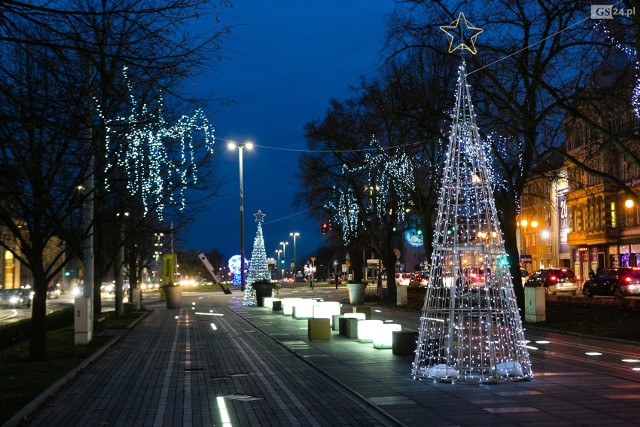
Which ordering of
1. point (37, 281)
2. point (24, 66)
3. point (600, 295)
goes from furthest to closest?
point (600, 295)
point (37, 281)
point (24, 66)

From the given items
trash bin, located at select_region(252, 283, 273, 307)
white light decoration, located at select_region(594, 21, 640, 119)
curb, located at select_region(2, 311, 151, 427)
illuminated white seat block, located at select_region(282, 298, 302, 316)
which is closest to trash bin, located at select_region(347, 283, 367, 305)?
trash bin, located at select_region(252, 283, 273, 307)

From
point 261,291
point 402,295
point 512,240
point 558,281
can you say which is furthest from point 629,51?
point 558,281

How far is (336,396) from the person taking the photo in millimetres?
12656

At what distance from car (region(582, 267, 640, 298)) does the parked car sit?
505cm

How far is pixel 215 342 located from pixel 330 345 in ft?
12.7

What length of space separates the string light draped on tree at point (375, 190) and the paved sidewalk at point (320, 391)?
20565 millimetres

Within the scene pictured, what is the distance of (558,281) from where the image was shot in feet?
173

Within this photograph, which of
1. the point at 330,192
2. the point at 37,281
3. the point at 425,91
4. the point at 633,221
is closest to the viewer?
the point at 37,281

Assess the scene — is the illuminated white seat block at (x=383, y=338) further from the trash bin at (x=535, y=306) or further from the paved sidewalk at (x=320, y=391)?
the trash bin at (x=535, y=306)

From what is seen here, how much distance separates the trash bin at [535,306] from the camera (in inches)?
1120

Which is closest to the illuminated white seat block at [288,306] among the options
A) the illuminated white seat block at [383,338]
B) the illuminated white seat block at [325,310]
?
the illuminated white seat block at [325,310]

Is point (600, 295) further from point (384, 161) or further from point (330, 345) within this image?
point (330, 345)

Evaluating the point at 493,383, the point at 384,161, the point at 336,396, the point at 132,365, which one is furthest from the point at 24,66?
the point at 384,161

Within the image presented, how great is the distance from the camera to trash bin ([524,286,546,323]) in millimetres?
28438
